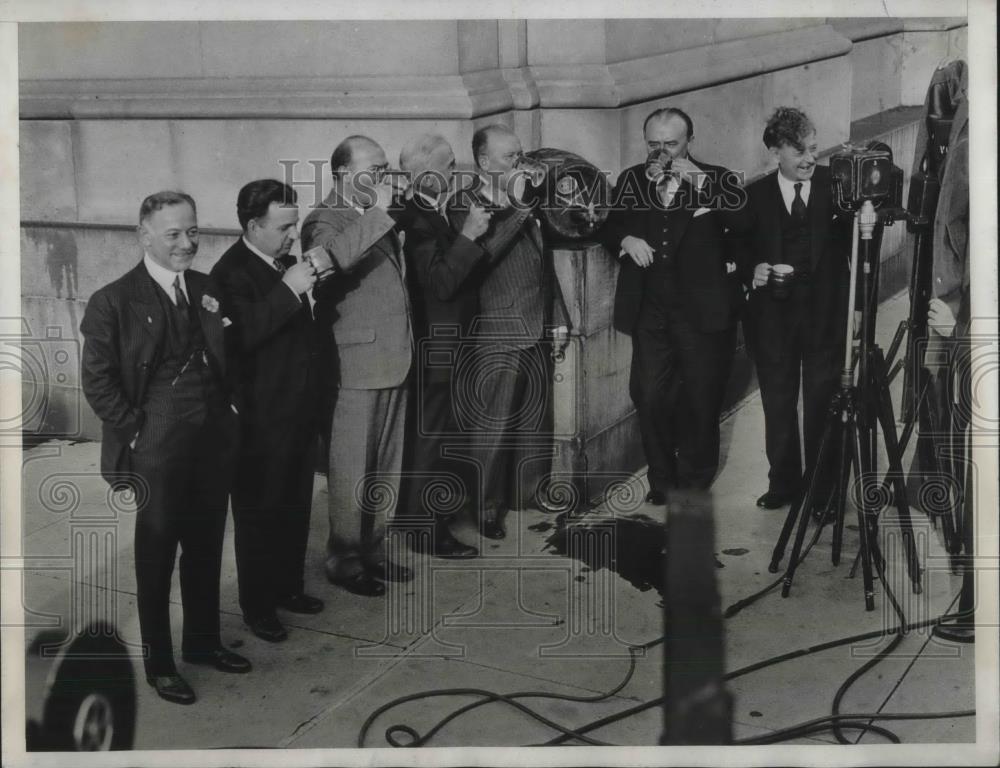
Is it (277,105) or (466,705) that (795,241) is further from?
(466,705)

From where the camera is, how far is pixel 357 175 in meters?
7.50

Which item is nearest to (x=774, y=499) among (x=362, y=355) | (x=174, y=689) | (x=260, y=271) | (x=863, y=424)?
(x=863, y=424)

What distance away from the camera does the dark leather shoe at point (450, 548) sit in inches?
305

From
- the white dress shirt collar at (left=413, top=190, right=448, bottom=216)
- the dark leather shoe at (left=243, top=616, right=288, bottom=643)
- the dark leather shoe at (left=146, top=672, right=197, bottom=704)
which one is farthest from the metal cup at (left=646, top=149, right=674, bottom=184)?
the dark leather shoe at (left=146, top=672, right=197, bottom=704)

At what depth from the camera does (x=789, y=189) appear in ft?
25.9

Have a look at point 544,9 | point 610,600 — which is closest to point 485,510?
point 610,600

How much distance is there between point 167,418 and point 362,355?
0.94 m

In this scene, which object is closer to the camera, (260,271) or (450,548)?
(260,271)

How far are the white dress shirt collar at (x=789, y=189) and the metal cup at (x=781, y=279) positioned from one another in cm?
28

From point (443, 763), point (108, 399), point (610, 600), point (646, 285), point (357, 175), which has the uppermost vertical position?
point (357, 175)

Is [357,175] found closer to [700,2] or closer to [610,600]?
[700,2]

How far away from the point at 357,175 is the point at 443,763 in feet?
8.74

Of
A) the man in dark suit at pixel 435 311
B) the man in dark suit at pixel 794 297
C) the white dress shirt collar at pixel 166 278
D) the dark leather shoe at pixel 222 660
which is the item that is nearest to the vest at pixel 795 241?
the man in dark suit at pixel 794 297

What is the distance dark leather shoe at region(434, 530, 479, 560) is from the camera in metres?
7.74
